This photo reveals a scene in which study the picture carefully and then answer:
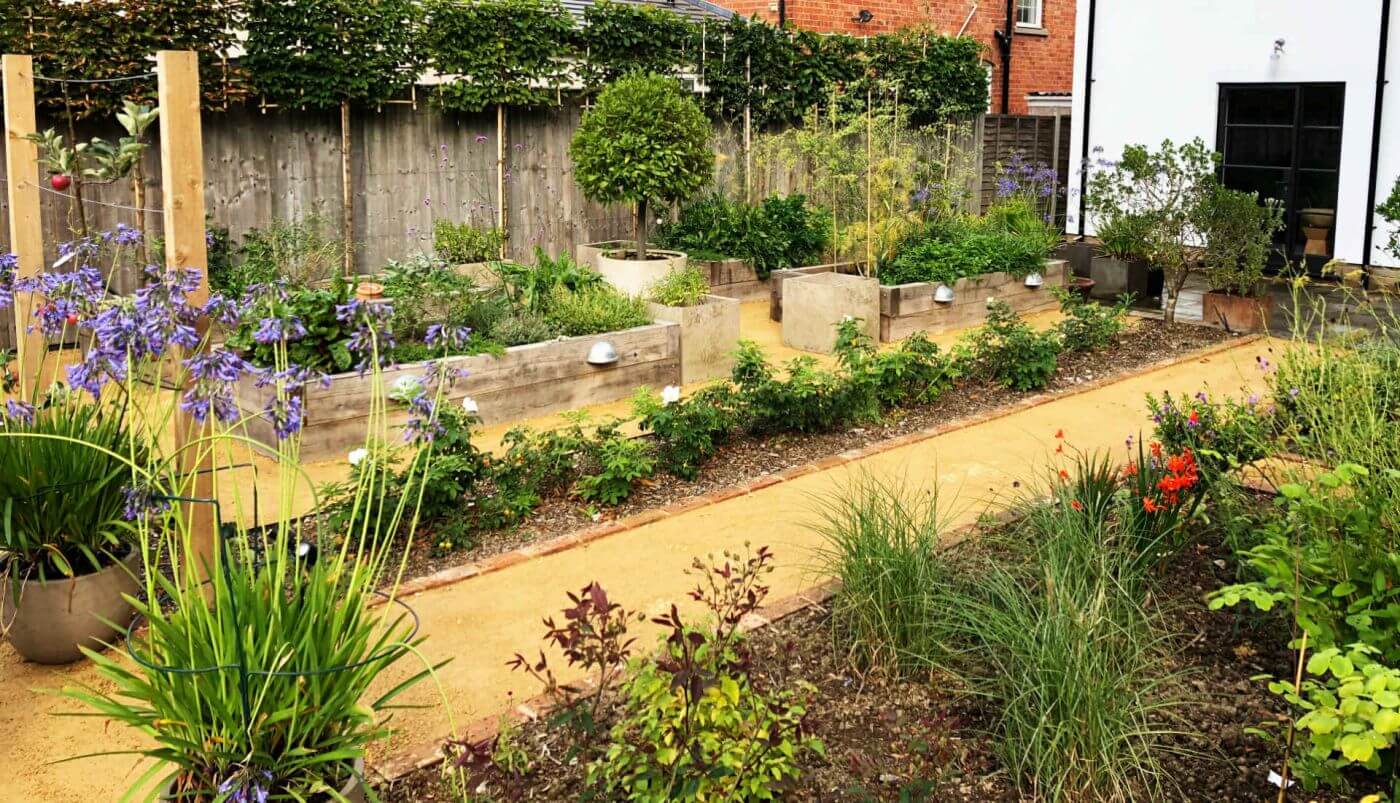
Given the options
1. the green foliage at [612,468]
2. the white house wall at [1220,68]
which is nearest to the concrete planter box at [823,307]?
the green foliage at [612,468]

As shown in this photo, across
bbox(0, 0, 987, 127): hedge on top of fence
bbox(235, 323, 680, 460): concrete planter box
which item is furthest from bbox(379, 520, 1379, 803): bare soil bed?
bbox(0, 0, 987, 127): hedge on top of fence

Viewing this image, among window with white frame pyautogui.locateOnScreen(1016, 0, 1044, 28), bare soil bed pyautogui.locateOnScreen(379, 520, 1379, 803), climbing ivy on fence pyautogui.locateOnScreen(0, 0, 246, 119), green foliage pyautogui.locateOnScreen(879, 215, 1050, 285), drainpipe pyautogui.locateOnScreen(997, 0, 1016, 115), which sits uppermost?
window with white frame pyautogui.locateOnScreen(1016, 0, 1044, 28)

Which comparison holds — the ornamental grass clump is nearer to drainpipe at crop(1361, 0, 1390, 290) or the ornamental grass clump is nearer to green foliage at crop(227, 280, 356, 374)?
green foliage at crop(227, 280, 356, 374)

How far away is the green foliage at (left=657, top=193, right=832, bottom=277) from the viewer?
484 inches

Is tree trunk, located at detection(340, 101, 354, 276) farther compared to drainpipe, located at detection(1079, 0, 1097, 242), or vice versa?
drainpipe, located at detection(1079, 0, 1097, 242)

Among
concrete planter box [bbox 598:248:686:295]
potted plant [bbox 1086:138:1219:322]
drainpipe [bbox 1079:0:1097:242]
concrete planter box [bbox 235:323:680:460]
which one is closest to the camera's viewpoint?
A: concrete planter box [bbox 235:323:680:460]

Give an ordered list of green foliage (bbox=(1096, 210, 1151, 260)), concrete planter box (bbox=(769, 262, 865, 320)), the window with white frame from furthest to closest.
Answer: the window with white frame < green foliage (bbox=(1096, 210, 1151, 260)) < concrete planter box (bbox=(769, 262, 865, 320))

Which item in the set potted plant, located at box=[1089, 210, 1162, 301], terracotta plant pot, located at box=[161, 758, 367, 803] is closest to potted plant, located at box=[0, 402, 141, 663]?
terracotta plant pot, located at box=[161, 758, 367, 803]

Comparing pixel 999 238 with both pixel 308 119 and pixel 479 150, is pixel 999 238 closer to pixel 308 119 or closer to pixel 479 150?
pixel 479 150

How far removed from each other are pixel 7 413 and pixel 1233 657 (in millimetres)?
4226

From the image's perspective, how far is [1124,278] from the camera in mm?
12508

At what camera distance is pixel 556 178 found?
1229 cm

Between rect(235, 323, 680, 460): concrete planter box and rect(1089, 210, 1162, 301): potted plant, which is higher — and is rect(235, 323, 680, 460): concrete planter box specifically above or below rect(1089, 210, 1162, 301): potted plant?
below

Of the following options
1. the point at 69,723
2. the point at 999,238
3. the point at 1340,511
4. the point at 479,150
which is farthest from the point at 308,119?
the point at 1340,511
